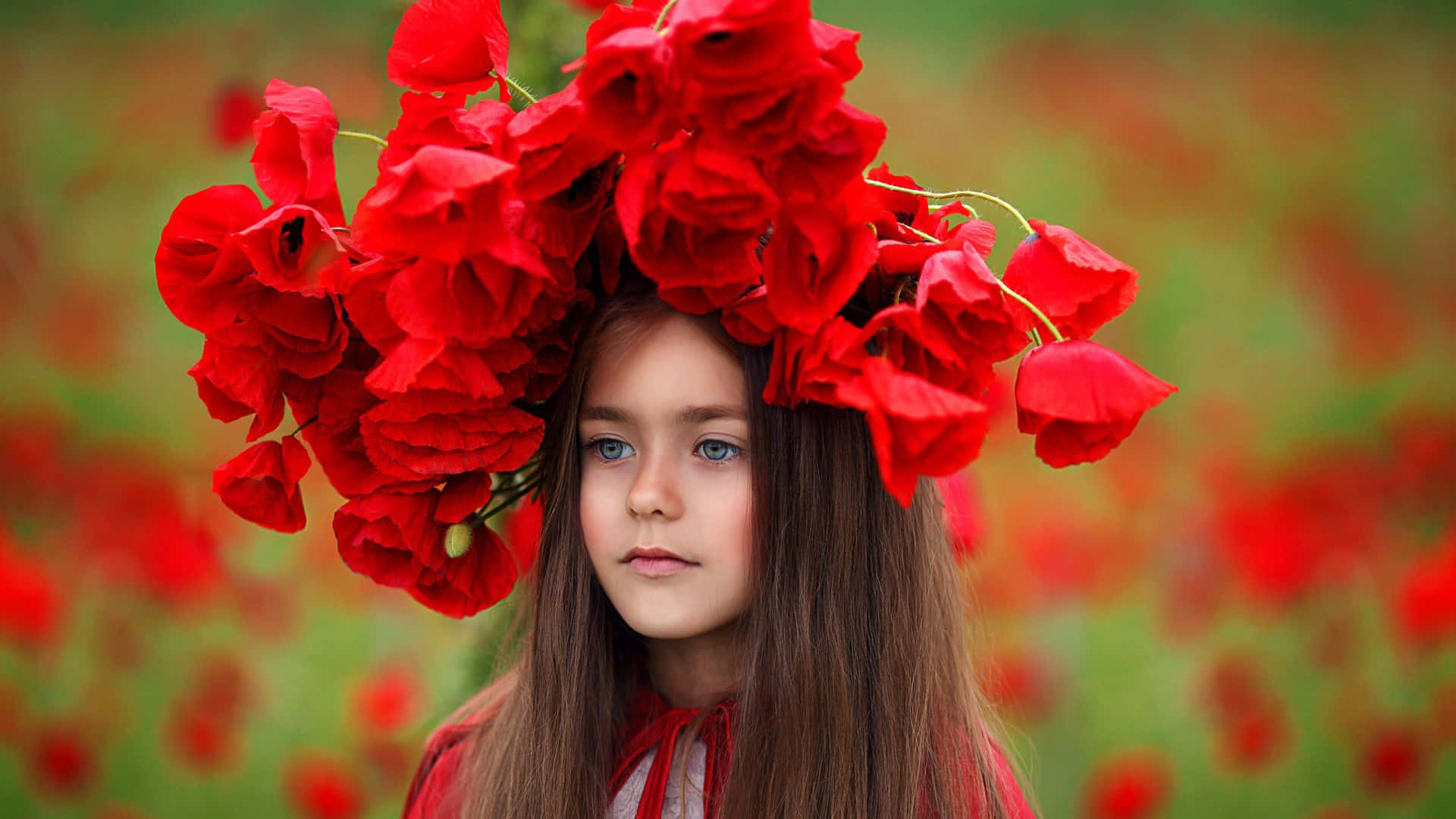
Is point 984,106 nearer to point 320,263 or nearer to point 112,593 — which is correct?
point 320,263

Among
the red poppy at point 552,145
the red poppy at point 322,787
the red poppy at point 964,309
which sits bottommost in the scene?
the red poppy at point 322,787

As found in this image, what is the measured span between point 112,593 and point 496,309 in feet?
5.68

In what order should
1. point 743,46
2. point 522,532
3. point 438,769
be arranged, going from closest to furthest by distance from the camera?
point 743,46
point 438,769
point 522,532

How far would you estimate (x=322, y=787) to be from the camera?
221 centimetres

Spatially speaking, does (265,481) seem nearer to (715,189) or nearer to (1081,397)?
(715,189)

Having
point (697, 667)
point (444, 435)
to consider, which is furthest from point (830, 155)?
point (697, 667)

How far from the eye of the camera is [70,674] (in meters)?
2.22

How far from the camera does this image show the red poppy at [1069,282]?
0.93 m

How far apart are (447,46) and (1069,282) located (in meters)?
0.54

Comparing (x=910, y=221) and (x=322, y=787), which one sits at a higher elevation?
(x=910, y=221)

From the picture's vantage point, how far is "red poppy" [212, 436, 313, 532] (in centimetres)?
103

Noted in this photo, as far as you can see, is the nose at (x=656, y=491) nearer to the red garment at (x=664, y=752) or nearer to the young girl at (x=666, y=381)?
the young girl at (x=666, y=381)

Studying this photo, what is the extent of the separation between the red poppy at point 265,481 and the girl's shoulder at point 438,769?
425mm

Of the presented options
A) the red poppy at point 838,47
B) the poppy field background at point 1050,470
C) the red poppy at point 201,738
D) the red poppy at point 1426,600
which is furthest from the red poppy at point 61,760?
the red poppy at point 1426,600
